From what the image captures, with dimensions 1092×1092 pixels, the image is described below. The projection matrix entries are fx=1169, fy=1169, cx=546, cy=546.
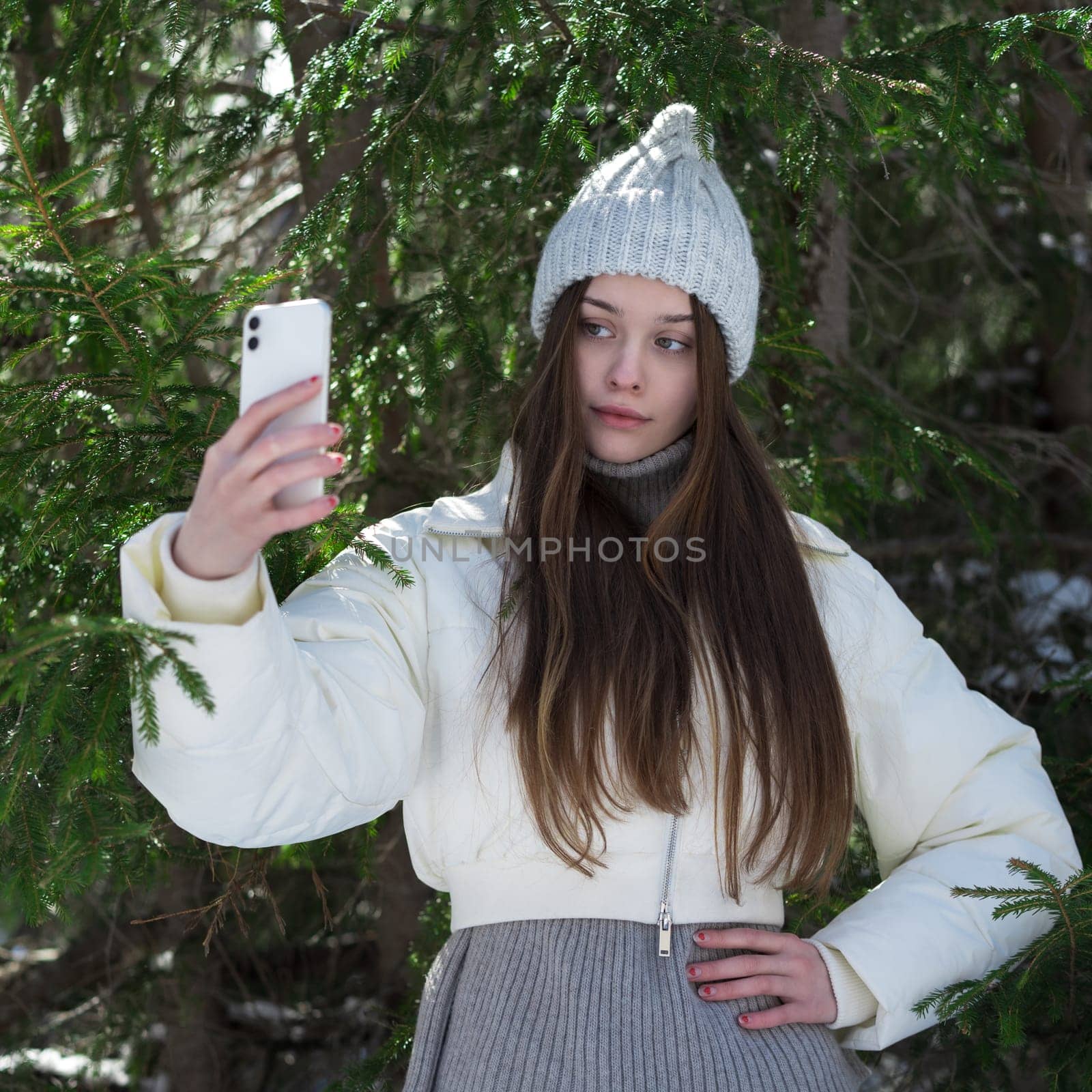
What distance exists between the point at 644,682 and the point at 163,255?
39.9 inches

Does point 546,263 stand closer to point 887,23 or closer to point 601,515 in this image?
point 601,515

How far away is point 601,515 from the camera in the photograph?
2.06m

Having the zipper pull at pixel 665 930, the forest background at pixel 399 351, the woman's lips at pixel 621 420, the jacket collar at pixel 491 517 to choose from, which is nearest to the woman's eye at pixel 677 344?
the woman's lips at pixel 621 420

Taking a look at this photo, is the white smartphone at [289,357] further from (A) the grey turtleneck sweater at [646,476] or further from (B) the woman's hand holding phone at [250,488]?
(A) the grey turtleneck sweater at [646,476]

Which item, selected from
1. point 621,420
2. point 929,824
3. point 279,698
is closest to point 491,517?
point 621,420

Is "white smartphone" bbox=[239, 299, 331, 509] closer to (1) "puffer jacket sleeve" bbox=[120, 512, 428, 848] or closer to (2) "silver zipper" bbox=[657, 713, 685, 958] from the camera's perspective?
(1) "puffer jacket sleeve" bbox=[120, 512, 428, 848]

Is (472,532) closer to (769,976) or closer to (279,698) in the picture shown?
(279,698)

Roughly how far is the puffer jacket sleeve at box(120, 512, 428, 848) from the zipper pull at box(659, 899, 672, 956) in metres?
0.44

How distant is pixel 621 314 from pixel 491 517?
423 millimetres

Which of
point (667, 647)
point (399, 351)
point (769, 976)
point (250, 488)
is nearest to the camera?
point (250, 488)

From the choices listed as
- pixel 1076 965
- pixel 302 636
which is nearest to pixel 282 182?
pixel 302 636

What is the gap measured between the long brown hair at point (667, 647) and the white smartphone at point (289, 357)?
2.12ft

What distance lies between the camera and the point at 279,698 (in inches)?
56.7

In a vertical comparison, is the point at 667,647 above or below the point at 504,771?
above
